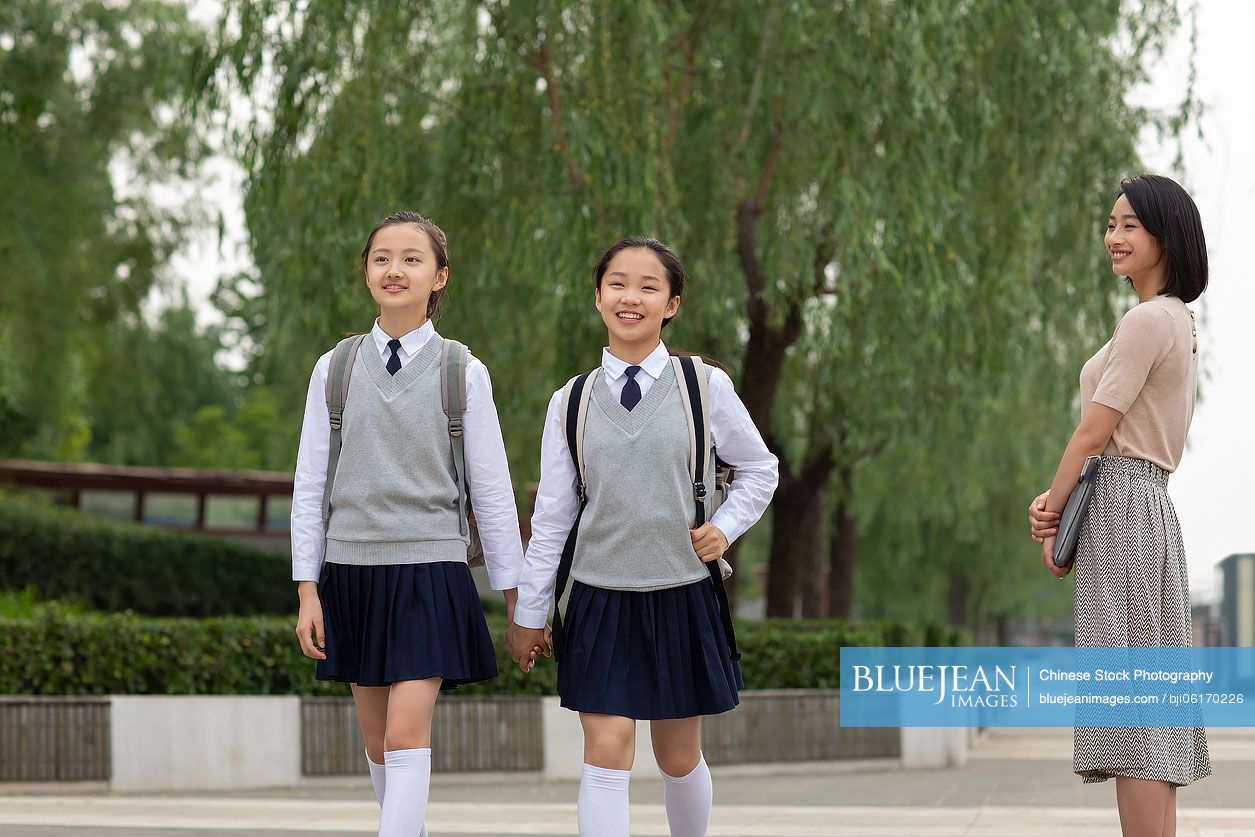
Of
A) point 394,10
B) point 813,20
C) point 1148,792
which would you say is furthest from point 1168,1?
point 1148,792

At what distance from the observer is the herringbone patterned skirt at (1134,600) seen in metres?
3.97

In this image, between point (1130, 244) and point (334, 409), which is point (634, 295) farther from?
point (1130, 244)

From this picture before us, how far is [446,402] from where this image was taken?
419 centimetres

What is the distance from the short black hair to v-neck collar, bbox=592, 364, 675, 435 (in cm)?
133

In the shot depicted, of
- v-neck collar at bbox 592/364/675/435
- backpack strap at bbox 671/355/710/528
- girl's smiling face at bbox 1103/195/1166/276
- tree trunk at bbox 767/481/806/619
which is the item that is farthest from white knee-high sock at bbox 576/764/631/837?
tree trunk at bbox 767/481/806/619

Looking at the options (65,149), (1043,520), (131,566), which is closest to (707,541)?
(1043,520)

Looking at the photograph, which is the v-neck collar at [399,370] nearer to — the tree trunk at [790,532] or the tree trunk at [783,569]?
the tree trunk at [790,532]

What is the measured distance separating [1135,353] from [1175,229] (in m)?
0.38

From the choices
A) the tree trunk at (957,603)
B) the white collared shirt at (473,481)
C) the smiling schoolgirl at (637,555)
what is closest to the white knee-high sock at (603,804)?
the smiling schoolgirl at (637,555)

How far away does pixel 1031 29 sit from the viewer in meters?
10.7

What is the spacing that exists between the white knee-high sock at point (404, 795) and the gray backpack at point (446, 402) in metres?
0.63

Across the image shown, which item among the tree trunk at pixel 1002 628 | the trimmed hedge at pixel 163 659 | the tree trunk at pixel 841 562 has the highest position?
the trimmed hedge at pixel 163 659

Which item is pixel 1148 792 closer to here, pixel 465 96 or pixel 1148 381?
pixel 1148 381

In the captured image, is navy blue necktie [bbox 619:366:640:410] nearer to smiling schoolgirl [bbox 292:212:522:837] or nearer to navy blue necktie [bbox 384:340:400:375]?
smiling schoolgirl [bbox 292:212:522:837]
